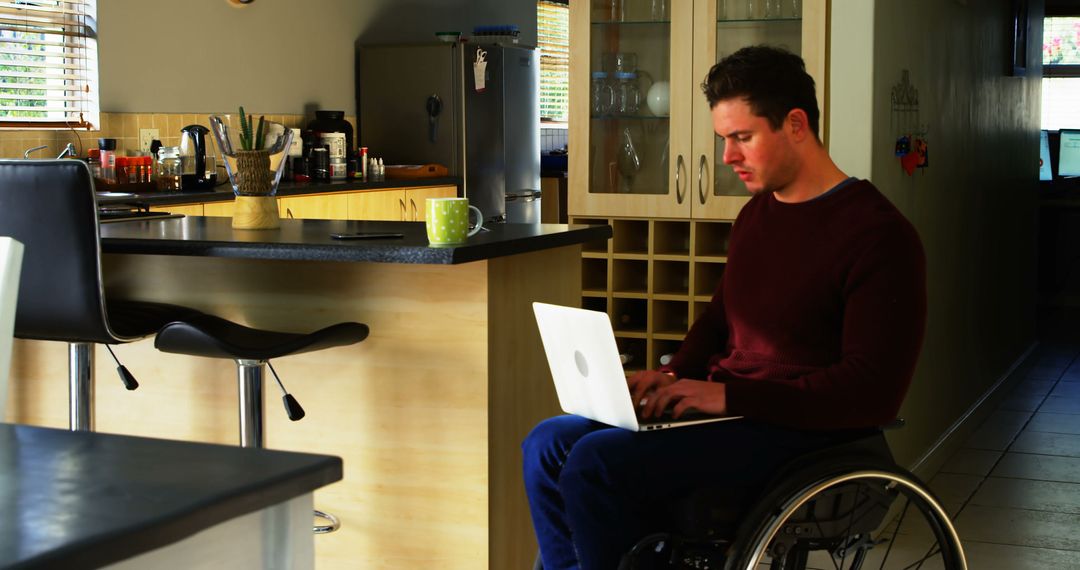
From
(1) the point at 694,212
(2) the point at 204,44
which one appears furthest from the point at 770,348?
(2) the point at 204,44

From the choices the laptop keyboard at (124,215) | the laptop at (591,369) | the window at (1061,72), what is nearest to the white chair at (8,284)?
the laptop at (591,369)

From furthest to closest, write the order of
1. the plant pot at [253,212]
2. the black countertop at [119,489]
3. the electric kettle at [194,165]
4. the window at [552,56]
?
the window at [552,56]
the electric kettle at [194,165]
the plant pot at [253,212]
the black countertop at [119,489]

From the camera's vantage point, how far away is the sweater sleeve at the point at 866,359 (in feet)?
6.37

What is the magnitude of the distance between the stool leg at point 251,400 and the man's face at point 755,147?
1.04 m

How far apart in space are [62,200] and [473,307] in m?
0.84

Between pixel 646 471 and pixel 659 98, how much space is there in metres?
2.49

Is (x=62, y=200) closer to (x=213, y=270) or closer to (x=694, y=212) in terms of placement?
(x=213, y=270)

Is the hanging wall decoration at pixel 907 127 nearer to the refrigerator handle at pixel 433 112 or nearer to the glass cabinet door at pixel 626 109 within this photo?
the glass cabinet door at pixel 626 109

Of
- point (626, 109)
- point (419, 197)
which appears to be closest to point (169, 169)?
point (419, 197)

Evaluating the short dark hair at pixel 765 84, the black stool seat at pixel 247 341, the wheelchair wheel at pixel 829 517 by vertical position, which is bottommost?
Result: the wheelchair wheel at pixel 829 517

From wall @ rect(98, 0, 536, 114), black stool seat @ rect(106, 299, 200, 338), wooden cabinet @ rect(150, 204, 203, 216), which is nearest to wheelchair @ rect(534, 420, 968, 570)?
black stool seat @ rect(106, 299, 200, 338)

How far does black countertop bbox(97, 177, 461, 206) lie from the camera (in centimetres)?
418

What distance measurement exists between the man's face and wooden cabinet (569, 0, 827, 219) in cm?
190

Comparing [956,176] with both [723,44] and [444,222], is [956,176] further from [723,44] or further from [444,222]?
[444,222]
